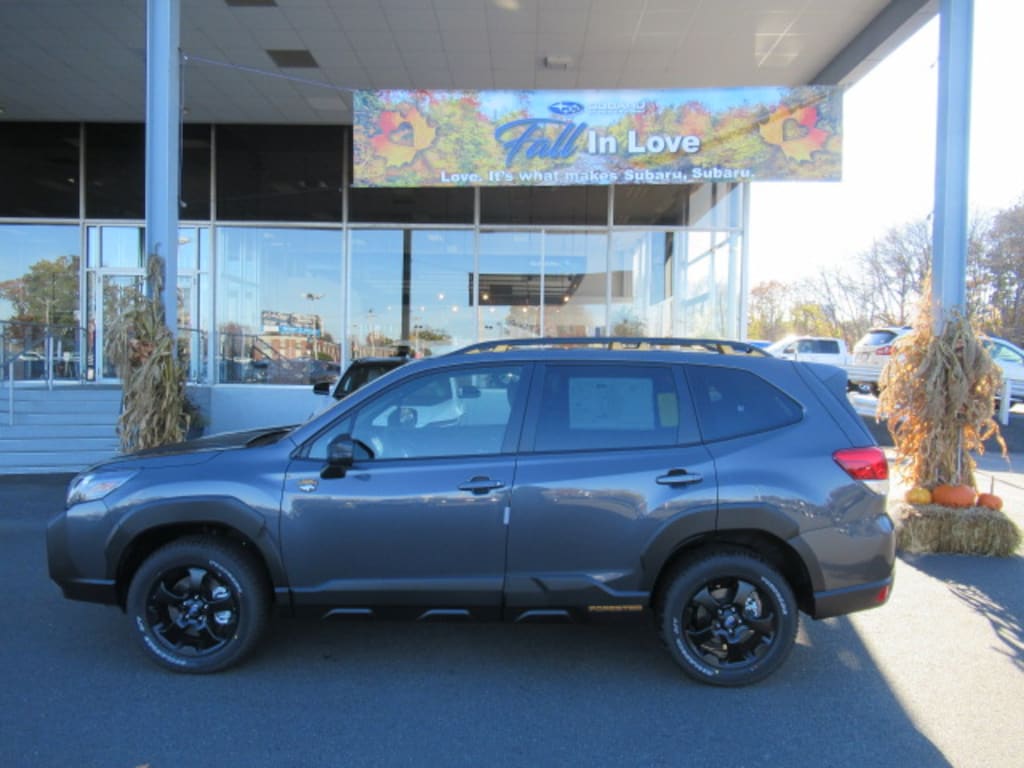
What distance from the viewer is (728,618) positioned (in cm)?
353

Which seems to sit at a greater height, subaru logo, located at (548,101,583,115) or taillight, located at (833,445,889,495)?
subaru logo, located at (548,101,583,115)

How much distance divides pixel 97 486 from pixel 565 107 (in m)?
8.19

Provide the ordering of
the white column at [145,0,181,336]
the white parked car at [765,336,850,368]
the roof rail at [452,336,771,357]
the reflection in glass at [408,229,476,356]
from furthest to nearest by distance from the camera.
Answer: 1. the white parked car at [765,336,850,368]
2. the reflection in glass at [408,229,476,356]
3. the white column at [145,0,181,336]
4. the roof rail at [452,336,771,357]

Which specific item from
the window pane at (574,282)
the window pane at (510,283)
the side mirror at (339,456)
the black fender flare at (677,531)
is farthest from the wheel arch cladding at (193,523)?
the window pane at (574,282)

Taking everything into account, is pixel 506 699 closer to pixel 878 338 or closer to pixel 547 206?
pixel 547 206

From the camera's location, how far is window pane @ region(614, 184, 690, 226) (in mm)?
14266

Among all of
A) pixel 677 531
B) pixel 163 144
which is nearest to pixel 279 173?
pixel 163 144

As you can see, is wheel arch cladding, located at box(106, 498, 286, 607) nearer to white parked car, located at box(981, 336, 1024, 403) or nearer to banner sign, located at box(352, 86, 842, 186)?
banner sign, located at box(352, 86, 842, 186)

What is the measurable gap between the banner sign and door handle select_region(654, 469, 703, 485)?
7273 millimetres

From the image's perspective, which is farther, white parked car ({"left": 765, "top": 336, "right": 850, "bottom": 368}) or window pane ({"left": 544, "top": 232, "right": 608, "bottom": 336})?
white parked car ({"left": 765, "top": 336, "right": 850, "bottom": 368})

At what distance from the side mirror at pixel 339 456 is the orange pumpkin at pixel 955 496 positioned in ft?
17.7

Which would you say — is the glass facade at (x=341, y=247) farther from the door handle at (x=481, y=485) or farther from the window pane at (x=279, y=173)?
the door handle at (x=481, y=485)

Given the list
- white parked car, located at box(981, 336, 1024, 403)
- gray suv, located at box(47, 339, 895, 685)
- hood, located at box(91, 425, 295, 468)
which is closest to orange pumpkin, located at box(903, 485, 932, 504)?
gray suv, located at box(47, 339, 895, 685)

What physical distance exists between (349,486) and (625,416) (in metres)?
1.50
